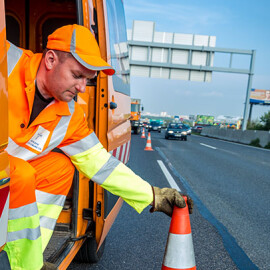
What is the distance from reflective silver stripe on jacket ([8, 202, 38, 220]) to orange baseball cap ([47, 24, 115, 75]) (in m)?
0.79

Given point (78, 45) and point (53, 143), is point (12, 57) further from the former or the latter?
point (53, 143)

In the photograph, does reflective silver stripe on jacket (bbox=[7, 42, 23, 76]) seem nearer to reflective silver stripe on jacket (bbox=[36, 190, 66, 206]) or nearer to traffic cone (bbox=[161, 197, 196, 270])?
reflective silver stripe on jacket (bbox=[36, 190, 66, 206])

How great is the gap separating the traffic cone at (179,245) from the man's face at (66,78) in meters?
0.96

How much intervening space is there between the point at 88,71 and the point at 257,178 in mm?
6953

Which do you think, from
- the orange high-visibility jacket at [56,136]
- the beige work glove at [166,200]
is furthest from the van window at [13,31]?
the beige work glove at [166,200]

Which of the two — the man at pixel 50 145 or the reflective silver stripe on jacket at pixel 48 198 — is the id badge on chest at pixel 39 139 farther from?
the reflective silver stripe on jacket at pixel 48 198

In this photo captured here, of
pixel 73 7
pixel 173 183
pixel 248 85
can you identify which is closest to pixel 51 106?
pixel 73 7

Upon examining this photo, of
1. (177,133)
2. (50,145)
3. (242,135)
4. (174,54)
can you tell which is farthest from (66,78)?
(242,135)

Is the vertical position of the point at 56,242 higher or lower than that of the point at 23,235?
lower

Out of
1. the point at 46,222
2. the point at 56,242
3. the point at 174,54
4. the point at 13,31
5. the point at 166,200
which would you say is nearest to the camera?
the point at 46,222

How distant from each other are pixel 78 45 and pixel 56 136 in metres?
0.57

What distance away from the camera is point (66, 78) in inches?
70.9

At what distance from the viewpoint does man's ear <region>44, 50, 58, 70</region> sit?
1.77 m

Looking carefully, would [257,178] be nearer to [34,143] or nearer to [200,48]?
[34,143]
